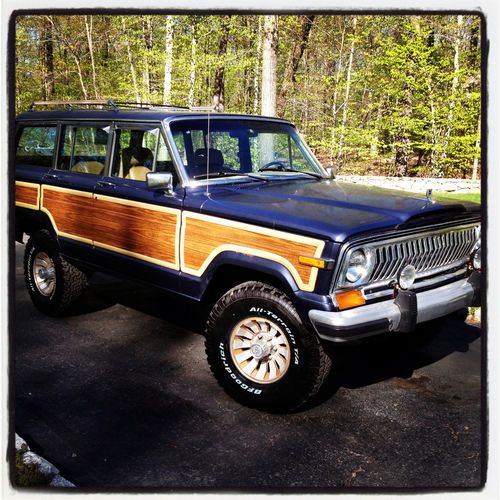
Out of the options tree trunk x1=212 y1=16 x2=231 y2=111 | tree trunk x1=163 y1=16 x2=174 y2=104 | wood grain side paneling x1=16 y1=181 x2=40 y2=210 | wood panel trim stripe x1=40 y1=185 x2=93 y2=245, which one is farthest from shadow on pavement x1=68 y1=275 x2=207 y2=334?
tree trunk x1=163 y1=16 x2=174 y2=104

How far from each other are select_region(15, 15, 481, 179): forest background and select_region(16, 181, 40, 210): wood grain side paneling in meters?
5.08

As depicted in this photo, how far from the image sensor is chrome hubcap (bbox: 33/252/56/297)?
5547 millimetres

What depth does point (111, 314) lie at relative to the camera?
5.67 meters

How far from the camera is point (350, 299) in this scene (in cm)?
324

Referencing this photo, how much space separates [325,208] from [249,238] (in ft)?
1.82

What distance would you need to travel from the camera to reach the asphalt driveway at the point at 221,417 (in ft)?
9.74

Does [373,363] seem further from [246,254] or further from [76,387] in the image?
[76,387]

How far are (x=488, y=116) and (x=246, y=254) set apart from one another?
2056 mm

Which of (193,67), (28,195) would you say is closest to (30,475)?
(28,195)

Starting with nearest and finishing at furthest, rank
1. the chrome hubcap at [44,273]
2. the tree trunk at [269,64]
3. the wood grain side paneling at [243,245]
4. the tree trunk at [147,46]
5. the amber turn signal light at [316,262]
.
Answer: the amber turn signal light at [316,262], the wood grain side paneling at [243,245], the chrome hubcap at [44,273], the tree trunk at [269,64], the tree trunk at [147,46]

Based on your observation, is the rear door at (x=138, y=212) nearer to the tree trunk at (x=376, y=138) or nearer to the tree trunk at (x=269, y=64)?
the tree trunk at (x=269, y=64)

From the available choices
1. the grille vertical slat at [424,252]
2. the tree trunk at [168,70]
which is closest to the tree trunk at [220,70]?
the tree trunk at [168,70]

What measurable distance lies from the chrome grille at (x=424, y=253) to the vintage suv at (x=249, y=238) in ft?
0.03

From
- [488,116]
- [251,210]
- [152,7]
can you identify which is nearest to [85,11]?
[152,7]
